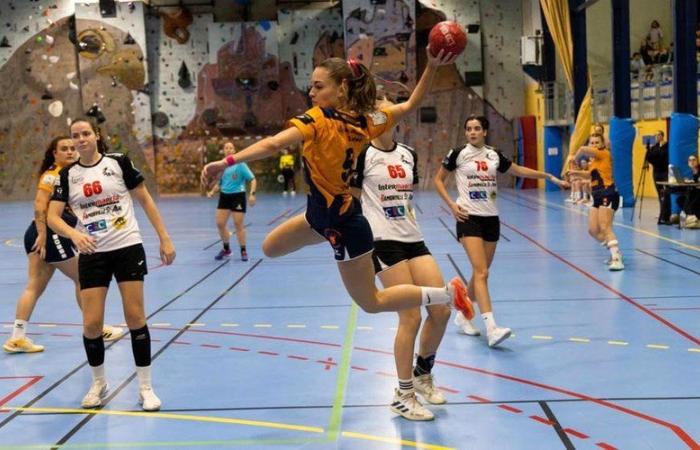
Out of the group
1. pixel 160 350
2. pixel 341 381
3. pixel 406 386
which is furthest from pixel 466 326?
pixel 160 350

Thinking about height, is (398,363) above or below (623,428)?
above

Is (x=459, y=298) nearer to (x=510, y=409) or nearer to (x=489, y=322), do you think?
(x=510, y=409)

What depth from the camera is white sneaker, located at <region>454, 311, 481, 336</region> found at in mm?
6793

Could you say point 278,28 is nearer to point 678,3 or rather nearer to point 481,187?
point 678,3

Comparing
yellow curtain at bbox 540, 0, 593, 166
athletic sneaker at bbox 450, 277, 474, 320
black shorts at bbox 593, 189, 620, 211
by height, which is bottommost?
athletic sneaker at bbox 450, 277, 474, 320

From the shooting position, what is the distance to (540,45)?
92.7ft

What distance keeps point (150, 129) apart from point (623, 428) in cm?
2973

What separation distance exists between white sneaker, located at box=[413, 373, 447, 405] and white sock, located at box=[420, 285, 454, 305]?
58 cm

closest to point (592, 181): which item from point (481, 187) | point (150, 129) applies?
point (481, 187)

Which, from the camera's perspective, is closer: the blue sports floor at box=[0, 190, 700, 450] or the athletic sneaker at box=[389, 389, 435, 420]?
the blue sports floor at box=[0, 190, 700, 450]

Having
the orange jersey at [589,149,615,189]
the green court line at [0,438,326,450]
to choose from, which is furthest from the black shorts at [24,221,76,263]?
the orange jersey at [589,149,615,189]

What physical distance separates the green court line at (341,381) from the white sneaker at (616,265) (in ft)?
13.5

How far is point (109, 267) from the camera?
195 inches

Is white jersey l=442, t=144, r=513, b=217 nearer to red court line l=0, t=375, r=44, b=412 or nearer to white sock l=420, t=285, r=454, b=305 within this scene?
white sock l=420, t=285, r=454, b=305
